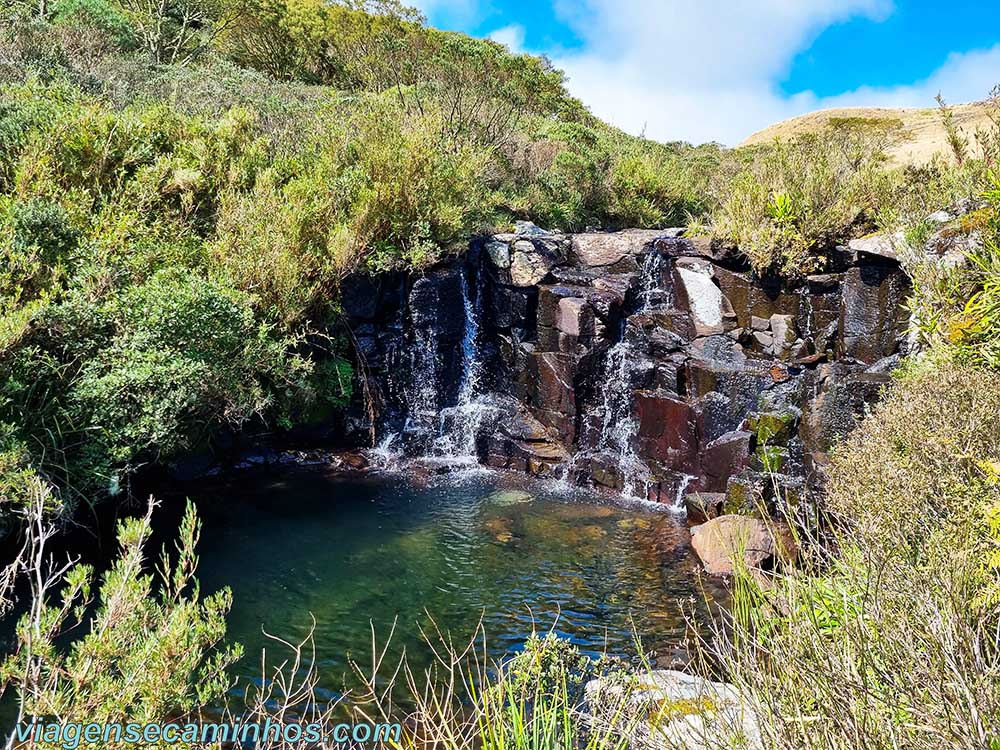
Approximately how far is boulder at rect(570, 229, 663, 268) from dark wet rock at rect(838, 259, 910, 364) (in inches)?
149

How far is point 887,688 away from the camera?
220 centimetres

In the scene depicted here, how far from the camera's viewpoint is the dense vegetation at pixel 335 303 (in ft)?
8.50

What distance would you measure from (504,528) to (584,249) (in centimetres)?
633

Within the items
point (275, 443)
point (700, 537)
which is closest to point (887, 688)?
point (700, 537)

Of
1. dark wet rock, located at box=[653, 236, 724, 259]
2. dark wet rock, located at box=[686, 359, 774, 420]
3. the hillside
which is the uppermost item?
the hillside

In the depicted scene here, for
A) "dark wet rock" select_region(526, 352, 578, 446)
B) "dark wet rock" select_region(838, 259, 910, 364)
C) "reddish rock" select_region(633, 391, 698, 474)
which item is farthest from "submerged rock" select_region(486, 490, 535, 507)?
"dark wet rock" select_region(838, 259, 910, 364)

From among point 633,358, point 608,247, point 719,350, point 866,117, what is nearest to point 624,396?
point 633,358

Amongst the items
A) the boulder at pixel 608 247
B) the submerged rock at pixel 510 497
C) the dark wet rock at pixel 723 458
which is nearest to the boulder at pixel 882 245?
the dark wet rock at pixel 723 458

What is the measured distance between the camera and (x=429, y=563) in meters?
8.46

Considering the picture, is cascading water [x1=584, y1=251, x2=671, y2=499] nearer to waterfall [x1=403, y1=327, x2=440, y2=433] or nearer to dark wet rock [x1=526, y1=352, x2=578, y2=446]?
dark wet rock [x1=526, y1=352, x2=578, y2=446]

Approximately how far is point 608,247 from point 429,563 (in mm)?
7555

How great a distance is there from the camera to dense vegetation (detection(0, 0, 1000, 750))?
2590 millimetres

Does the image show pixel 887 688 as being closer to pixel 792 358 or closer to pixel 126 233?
pixel 792 358

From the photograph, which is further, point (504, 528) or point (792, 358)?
point (792, 358)
